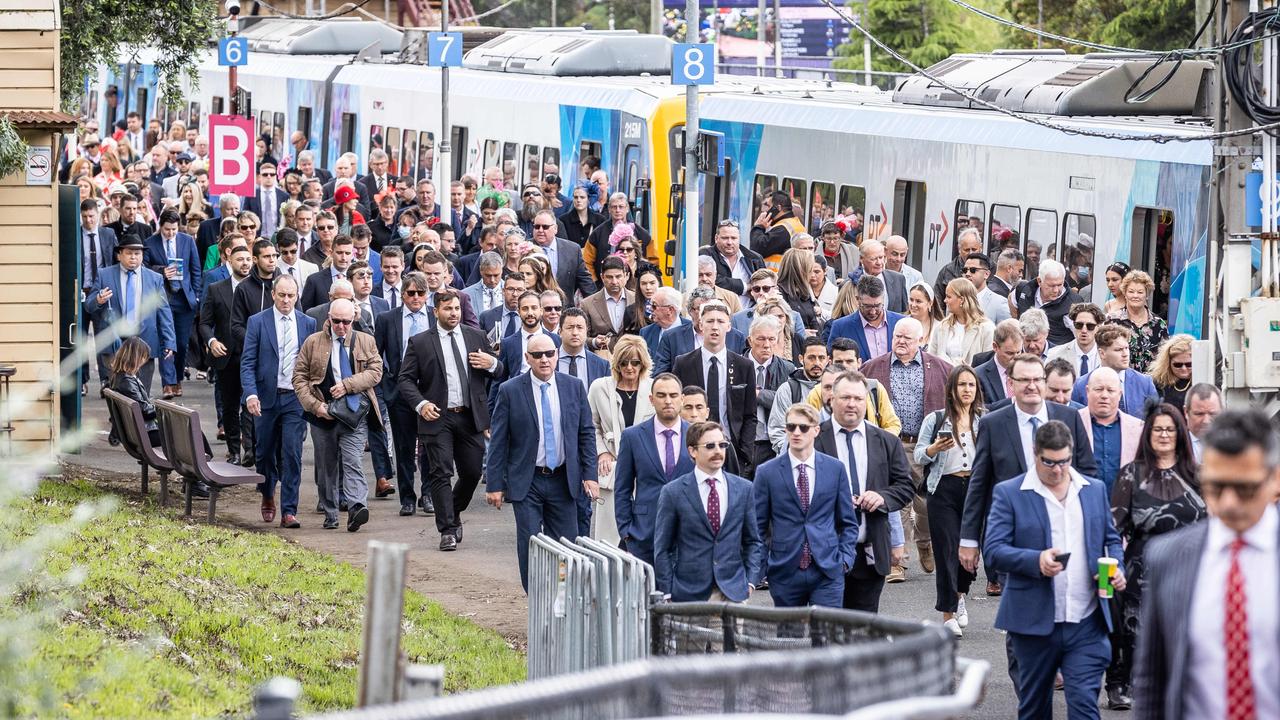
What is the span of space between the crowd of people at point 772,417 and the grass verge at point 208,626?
1027 mm

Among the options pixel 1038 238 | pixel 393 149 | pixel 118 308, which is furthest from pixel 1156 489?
pixel 393 149

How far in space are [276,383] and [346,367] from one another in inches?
23.7

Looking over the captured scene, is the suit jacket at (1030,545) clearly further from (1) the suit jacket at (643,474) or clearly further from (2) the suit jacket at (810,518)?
(1) the suit jacket at (643,474)

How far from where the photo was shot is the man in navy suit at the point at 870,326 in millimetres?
14109

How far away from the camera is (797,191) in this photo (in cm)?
2439

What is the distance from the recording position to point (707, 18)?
262ft

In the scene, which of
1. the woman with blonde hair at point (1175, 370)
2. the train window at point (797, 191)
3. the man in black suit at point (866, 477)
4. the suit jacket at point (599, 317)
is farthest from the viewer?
the train window at point (797, 191)

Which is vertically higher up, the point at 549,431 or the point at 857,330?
the point at 857,330

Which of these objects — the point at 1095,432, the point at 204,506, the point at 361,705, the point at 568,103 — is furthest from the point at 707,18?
the point at 361,705

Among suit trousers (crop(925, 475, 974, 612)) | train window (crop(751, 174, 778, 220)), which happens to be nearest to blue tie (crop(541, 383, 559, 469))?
suit trousers (crop(925, 475, 974, 612))

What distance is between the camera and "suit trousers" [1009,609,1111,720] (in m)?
8.73

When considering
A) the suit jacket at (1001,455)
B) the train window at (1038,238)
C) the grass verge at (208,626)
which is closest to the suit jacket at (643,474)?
the grass verge at (208,626)

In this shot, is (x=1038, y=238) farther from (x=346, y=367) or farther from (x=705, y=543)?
(x=705, y=543)

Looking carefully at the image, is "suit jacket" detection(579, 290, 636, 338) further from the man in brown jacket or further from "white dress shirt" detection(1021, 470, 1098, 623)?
"white dress shirt" detection(1021, 470, 1098, 623)
